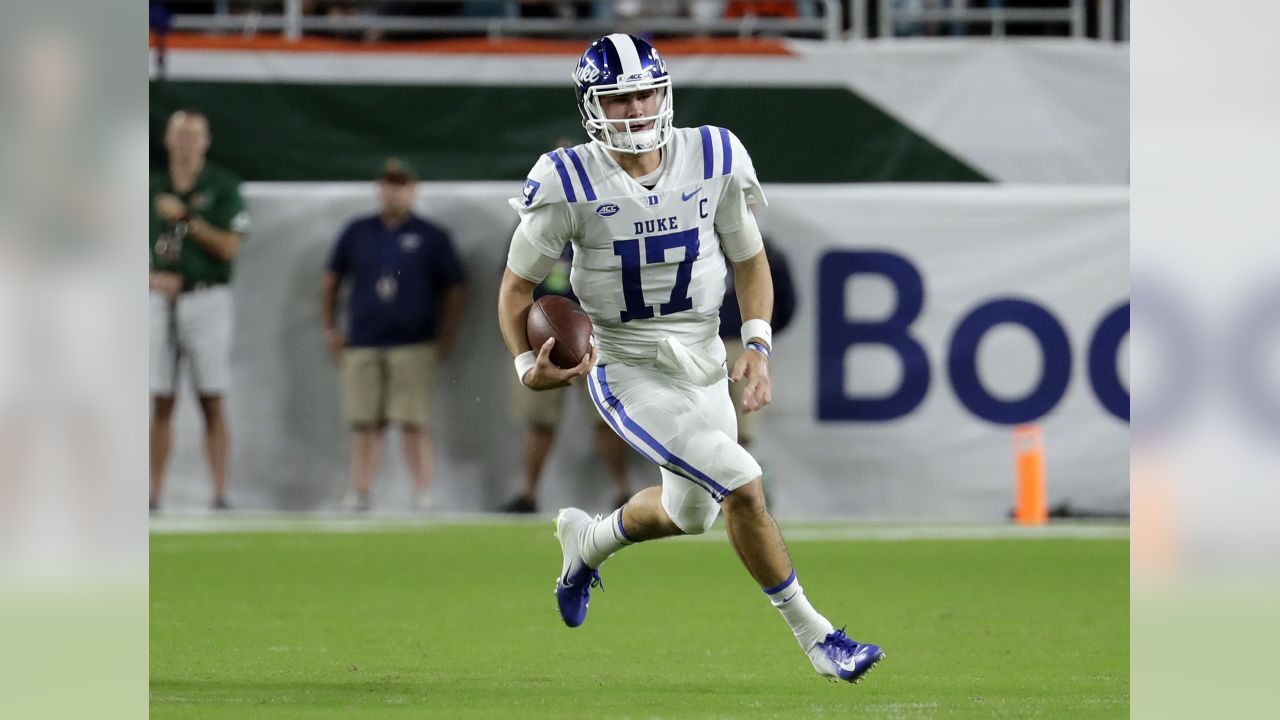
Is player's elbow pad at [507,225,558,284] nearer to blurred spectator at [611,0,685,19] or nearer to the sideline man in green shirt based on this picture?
the sideline man in green shirt

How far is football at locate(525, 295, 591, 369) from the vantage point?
211 inches

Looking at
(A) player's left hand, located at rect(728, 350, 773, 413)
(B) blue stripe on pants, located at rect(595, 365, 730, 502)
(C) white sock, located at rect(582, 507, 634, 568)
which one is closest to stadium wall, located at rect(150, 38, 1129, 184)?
(C) white sock, located at rect(582, 507, 634, 568)

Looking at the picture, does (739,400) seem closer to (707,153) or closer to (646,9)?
(646,9)

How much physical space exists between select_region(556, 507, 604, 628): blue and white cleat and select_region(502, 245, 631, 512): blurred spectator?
5.31m

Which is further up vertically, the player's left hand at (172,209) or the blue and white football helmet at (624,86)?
the blue and white football helmet at (624,86)

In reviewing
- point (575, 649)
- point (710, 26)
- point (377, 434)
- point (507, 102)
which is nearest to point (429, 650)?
point (575, 649)

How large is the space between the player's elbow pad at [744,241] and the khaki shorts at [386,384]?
20.2ft

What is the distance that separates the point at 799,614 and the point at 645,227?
1.19 m

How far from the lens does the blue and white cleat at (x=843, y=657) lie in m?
5.16

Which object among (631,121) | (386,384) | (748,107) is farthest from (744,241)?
(748,107)

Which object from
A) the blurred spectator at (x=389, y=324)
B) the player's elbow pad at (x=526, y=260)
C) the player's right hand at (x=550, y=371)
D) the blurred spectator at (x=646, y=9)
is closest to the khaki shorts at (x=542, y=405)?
the blurred spectator at (x=389, y=324)

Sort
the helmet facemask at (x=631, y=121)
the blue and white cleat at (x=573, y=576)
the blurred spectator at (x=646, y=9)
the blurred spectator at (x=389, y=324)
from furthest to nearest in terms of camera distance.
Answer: the blurred spectator at (x=646, y=9)
the blurred spectator at (x=389, y=324)
the blue and white cleat at (x=573, y=576)
the helmet facemask at (x=631, y=121)

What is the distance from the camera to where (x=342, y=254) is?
38.4 feet

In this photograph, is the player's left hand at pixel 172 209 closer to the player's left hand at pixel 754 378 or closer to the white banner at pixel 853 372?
the white banner at pixel 853 372
